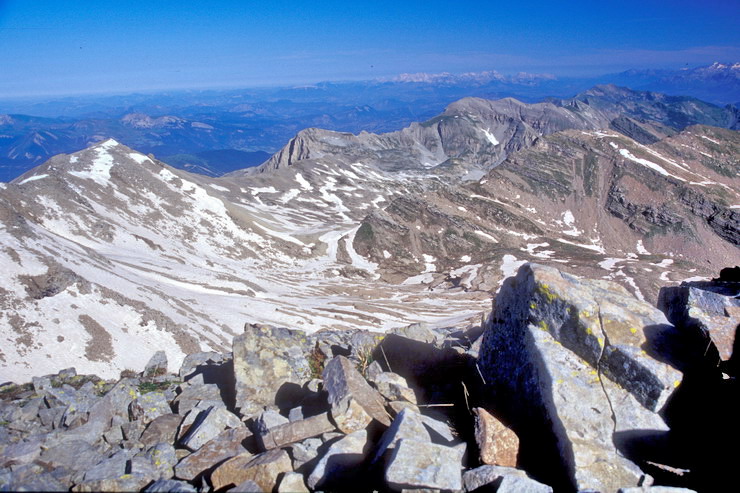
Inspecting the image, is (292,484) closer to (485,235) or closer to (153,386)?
(153,386)

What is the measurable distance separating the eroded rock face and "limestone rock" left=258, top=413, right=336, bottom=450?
452cm

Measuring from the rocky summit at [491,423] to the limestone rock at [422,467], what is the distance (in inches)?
0.9

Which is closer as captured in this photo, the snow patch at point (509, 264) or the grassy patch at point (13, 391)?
the grassy patch at point (13, 391)

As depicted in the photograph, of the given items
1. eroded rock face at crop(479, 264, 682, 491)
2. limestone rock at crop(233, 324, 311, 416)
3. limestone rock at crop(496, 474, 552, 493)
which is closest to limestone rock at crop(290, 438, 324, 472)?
limestone rock at crop(233, 324, 311, 416)

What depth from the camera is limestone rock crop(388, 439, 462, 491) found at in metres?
7.26

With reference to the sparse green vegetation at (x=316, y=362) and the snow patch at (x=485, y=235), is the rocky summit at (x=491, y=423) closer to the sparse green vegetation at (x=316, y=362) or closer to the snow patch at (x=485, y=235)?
the sparse green vegetation at (x=316, y=362)

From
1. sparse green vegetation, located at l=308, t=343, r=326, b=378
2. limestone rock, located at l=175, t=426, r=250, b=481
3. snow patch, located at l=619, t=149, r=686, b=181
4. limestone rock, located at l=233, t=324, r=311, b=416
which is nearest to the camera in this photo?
limestone rock, located at l=175, t=426, r=250, b=481

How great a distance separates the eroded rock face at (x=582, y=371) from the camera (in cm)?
837

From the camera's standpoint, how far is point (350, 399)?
31.3 feet

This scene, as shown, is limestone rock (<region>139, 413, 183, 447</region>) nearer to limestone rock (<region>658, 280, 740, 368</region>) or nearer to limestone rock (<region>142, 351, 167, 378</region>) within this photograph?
limestone rock (<region>142, 351, 167, 378</region>)

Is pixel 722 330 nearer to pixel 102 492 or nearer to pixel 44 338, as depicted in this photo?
pixel 102 492

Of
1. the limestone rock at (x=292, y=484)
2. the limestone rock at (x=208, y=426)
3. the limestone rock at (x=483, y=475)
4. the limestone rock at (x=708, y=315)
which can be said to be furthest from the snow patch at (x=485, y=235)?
the limestone rock at (x=292, y=484)

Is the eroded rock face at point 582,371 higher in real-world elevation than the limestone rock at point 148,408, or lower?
higher

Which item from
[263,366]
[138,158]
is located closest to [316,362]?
[263,366]
